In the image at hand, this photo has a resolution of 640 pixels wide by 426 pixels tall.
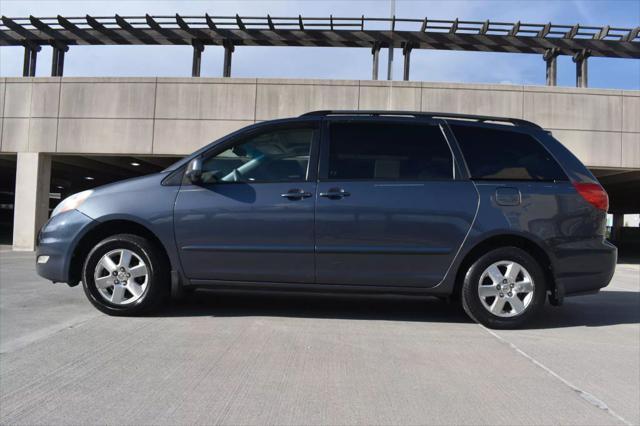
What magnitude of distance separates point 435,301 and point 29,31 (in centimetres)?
1826

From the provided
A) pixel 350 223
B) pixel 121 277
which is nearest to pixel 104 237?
pixel 121 277

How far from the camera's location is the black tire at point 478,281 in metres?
4.70

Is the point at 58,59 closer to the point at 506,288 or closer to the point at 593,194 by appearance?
the point at 506,288

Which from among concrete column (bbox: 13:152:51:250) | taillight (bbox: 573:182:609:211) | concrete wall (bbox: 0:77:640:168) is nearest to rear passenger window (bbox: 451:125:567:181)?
taillight (bbox: 573:182:609:211)

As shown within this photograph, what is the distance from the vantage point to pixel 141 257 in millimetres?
4758

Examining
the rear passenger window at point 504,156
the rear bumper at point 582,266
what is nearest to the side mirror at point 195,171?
the rear passenger window at point 504,156

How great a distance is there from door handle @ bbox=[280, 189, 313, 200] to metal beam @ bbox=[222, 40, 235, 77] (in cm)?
1401

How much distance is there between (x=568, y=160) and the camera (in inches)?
194

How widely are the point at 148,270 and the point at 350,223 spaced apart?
6.42 feet

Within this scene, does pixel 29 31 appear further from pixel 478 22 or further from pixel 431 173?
pixel 431 173

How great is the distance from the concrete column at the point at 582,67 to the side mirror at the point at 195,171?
16799mm

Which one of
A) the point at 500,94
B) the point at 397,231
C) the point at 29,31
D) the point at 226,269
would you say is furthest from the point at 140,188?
the point at 29,31

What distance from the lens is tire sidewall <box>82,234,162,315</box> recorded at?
4.75 meters

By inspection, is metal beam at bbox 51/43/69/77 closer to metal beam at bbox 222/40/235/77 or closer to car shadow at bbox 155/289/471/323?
metal beam at bbox 222/40/235/77
